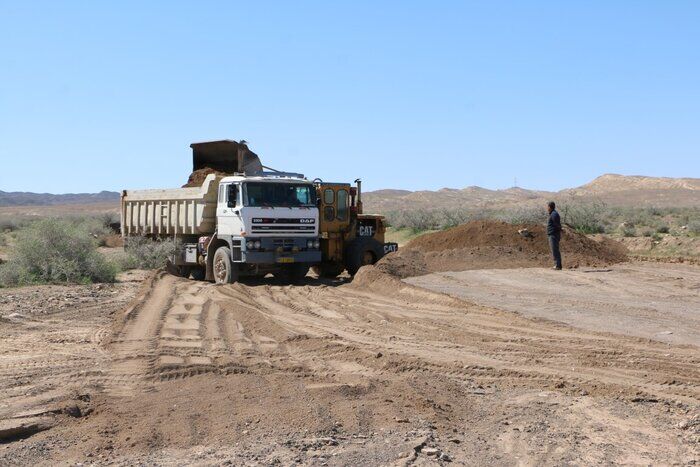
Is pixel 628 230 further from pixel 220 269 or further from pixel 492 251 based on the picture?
pixel 220 269

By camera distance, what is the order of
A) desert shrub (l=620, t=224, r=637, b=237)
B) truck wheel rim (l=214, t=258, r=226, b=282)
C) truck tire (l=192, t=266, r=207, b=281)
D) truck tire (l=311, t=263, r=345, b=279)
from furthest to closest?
desert shrub (l=620, t=224, r=637, b=237) → truck tire (l=192, t=266, r=207, b=281) → truck tire (l=311, t=263, r=345, b=279) → truck wheel rim (l=214, t=258, r=226, b=282)

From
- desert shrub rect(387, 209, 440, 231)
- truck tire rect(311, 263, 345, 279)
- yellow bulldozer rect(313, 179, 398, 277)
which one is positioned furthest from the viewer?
desert shrub rect(387, 209, 440, 231)

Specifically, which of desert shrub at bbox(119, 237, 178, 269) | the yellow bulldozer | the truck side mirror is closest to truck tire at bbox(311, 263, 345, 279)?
the yellow bulldozer

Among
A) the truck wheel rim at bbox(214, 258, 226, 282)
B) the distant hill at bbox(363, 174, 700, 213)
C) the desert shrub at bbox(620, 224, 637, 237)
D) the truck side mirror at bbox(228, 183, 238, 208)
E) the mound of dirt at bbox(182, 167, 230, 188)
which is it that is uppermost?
the distant hill at bbox(363, 174, 700, 213)

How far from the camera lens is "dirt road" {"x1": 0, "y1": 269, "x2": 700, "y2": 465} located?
6.87m

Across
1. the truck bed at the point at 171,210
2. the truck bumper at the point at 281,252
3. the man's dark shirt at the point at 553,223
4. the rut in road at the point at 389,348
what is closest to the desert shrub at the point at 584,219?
the man's dark shirt at the point at 553,223

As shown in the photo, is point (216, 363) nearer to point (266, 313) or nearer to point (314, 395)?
point (314, 395)

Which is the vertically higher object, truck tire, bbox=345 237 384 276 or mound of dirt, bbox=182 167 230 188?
mound of dirt, bbox=182 167 230 188

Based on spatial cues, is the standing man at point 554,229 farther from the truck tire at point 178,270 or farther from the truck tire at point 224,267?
the truck tire at point 178,270

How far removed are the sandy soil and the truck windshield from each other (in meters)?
3.46

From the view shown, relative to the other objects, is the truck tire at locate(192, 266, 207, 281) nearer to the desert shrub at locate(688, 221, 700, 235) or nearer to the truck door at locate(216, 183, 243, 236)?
the truck door at locate(216, 183, 243, 236)

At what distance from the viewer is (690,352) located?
10.6 metres

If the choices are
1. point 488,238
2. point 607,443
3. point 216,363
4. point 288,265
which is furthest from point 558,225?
point 607,443

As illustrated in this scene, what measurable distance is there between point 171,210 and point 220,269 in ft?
10.4
